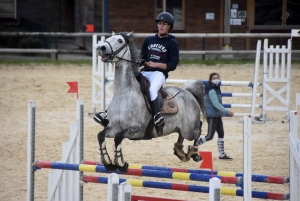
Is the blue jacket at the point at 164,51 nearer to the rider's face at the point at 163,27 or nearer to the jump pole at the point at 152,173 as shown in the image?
the rider's face at the point at 163,27

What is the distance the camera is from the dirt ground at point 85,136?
9.20m

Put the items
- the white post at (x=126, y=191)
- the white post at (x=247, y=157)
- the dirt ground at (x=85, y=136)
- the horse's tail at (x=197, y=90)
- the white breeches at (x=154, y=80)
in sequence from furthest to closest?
the dirt ground at (x=85, y=136), the horse's tail at (x=197, y=90), the white breeches at (x=154, y=80), the white post at (x=247, y=157), the white post at (x=126, y=191)

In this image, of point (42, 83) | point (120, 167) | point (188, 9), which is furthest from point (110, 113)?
point (188, 9)

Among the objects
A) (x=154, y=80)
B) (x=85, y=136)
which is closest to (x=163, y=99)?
(x=154, y=80)

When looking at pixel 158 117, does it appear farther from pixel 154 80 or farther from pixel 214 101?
pixel 214 101

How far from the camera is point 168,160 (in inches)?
418

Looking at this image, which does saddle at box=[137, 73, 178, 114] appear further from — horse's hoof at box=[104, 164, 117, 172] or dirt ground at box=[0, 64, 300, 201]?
dirt ground at box=[0, 64, 300, 201]

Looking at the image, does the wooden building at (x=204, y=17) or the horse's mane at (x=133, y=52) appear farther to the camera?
the wooden building at (x=204, y=17)

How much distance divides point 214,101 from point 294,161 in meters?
3.87

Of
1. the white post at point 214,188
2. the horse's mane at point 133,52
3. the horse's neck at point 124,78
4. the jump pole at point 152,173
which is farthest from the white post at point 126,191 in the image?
the horse's mane at point 133,52

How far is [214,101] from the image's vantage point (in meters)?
10.2

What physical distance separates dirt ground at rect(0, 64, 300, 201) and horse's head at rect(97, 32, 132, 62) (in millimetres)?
2261

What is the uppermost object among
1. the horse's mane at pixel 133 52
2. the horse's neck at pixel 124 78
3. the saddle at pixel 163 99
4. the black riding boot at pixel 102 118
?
the horse's mane at pixel 133 52

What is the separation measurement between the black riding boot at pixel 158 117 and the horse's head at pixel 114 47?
63 cm
